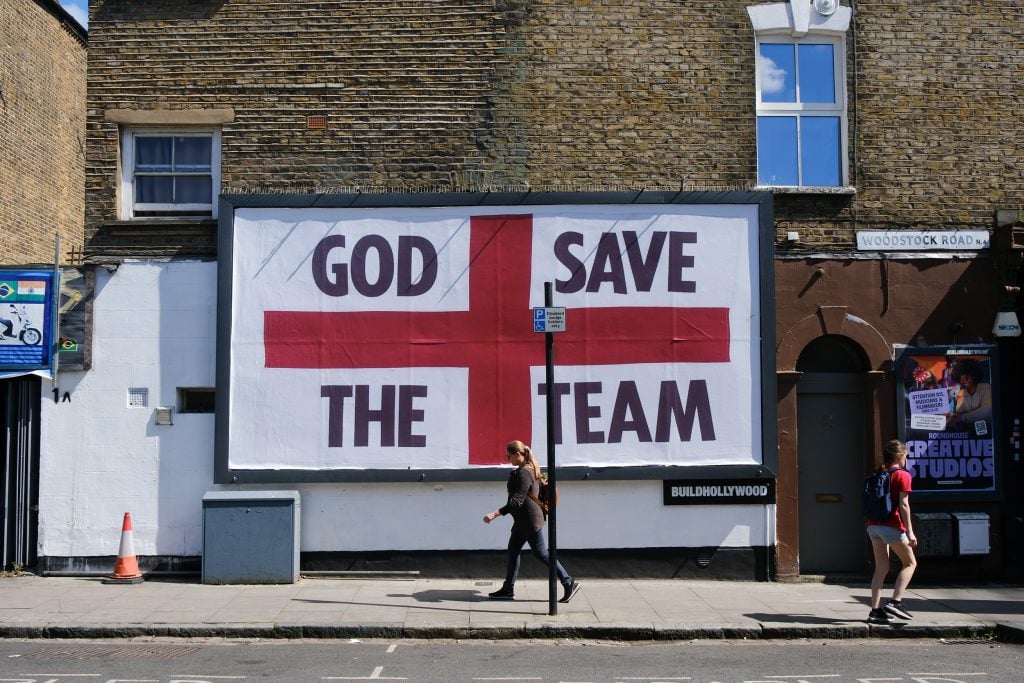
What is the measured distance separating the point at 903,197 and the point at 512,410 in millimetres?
5644

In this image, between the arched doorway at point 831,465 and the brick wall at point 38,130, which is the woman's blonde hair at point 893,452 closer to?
the arched doorway at point 831,465

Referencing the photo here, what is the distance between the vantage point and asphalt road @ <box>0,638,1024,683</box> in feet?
25.4

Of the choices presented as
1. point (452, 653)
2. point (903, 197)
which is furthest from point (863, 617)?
point (903, 197)

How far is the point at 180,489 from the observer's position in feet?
39.4

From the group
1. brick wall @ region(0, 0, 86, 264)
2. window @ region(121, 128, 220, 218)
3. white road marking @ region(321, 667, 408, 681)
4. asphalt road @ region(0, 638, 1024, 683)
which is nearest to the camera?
white road marking @ region(321, 667, 408, 681)

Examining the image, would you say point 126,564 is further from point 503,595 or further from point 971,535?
point 971,535

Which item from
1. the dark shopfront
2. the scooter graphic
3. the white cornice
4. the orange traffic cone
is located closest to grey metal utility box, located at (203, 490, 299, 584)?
the orange traffic cone

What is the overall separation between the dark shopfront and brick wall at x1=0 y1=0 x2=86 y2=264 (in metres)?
13.9

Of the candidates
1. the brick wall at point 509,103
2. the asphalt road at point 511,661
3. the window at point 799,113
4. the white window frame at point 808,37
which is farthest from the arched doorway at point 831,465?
the asphalt road at point 511,661

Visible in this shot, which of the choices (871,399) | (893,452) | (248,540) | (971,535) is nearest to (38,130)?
(248,540)

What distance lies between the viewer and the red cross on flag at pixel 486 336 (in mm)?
11977

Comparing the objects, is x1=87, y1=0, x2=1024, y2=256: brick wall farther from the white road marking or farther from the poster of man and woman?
the white road marking

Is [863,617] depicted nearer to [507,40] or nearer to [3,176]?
[507,40]

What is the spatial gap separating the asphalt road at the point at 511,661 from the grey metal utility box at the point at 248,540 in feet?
7.63
